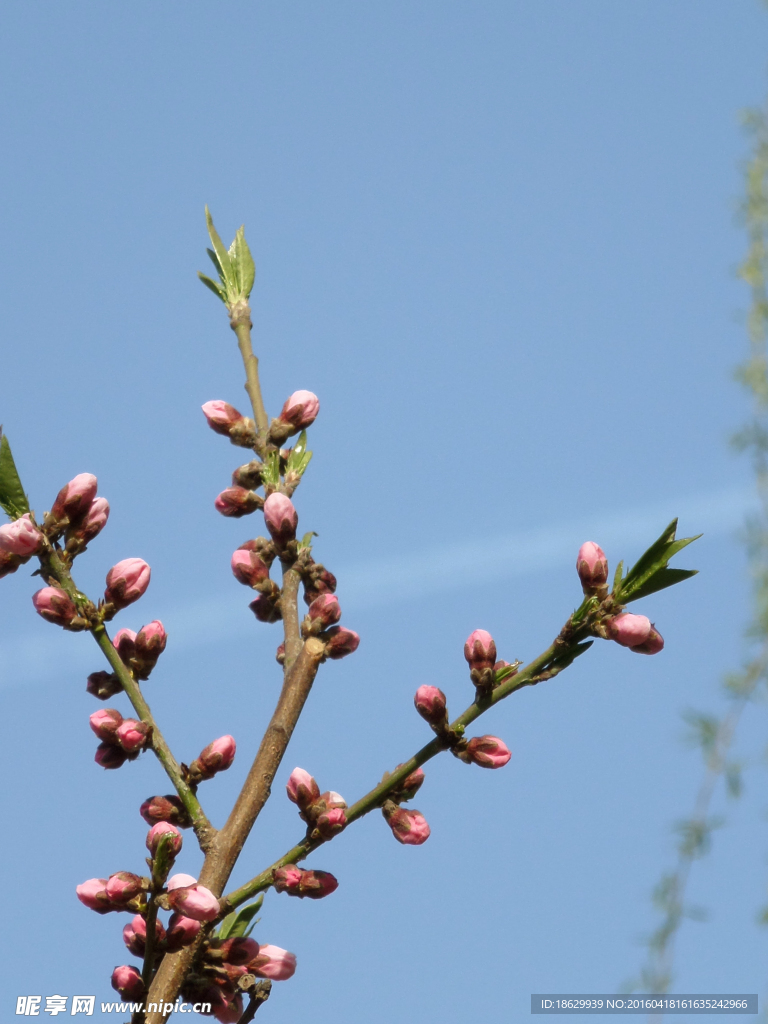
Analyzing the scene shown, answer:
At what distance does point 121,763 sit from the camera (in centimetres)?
216

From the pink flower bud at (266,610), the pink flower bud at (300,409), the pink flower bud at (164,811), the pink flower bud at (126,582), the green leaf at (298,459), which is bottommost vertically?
the pink flower bud at (164,811)

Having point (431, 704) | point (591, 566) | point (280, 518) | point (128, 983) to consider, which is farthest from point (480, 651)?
point (128, 983)

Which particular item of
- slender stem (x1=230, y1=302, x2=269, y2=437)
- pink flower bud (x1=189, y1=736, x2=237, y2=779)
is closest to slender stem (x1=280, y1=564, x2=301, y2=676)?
pink flower bud (x1=189, y1=736, x2=237, y2=779)

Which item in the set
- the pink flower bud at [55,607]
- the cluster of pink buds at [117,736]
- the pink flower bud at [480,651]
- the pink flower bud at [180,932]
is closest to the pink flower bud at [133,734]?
the cluster of pink buds at [117,736]

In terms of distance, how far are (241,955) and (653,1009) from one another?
1731mm

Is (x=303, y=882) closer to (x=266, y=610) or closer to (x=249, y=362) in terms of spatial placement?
(x=266, y=610)

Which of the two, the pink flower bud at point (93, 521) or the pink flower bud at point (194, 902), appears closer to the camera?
the pink flower bud at point (194, 902)

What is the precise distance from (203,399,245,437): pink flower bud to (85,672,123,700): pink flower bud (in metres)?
0.73

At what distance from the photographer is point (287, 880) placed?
1.96 metres

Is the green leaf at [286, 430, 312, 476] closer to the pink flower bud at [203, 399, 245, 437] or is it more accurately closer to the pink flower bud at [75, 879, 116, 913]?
the pink flower bud at [203, 399, 245, 437]

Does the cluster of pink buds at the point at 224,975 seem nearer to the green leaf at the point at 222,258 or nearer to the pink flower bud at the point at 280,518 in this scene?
the pink flower bud at the point at 280,518

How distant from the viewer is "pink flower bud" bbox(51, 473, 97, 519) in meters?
2.14

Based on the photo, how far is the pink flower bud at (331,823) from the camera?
6.49ft

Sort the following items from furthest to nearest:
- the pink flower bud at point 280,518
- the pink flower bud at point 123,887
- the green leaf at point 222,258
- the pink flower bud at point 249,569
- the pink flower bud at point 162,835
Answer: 1. the green leaf at point 222,258
2. the pink flower bud at point 249,569
3. the pink flower bud at point 280,518
4. the pink flower bud at point 123,887
5. the pink flower bud at point 162,835
